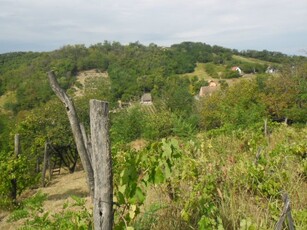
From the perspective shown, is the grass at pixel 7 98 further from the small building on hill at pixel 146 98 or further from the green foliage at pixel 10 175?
the green foliage at pixel 10 175

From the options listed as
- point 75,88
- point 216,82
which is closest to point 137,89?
point 75,88

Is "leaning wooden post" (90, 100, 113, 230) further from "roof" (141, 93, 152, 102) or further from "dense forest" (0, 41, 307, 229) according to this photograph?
"roof" (141, 93, 152, 102)

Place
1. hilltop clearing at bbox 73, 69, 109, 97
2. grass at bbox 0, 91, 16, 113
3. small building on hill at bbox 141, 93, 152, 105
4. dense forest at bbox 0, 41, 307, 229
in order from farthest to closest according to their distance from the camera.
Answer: hilltop clearing at bbox 73, 69, 109, 97 < small building on hill at bbox 141, 93, 152, 105 < grass at bbox 0, 91, 16, 113 < dense forest at bbox 0, 41, 307, 229

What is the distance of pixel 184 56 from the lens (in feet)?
→ 273

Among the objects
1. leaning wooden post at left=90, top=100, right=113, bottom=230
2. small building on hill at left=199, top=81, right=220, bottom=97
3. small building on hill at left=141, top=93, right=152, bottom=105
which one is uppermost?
leaning wooden post at left=90, top=100, right=113, bottom=230

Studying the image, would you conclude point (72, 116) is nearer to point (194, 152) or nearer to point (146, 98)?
point (194, 152)

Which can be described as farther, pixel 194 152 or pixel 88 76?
pixel 88 76

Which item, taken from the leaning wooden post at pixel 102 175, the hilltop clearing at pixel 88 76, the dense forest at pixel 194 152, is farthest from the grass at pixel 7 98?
the leaning wooden post at pixel 102 175

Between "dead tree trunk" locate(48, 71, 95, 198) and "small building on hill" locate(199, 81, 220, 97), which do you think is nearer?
"dead tree trunk" locate(48, 71, 95, 198)

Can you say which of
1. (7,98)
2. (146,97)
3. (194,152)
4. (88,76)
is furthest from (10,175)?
(88,76)

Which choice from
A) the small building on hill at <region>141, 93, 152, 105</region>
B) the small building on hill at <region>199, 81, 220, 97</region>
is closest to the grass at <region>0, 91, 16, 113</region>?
the small building on hill at <region>141, 93, 152, 105</region>

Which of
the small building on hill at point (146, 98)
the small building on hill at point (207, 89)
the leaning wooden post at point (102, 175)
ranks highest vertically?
the leaning wooden post at point (102, 175)

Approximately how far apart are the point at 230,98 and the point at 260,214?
90.6 feet

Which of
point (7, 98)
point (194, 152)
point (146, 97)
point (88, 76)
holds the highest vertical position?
point (88, 76)
